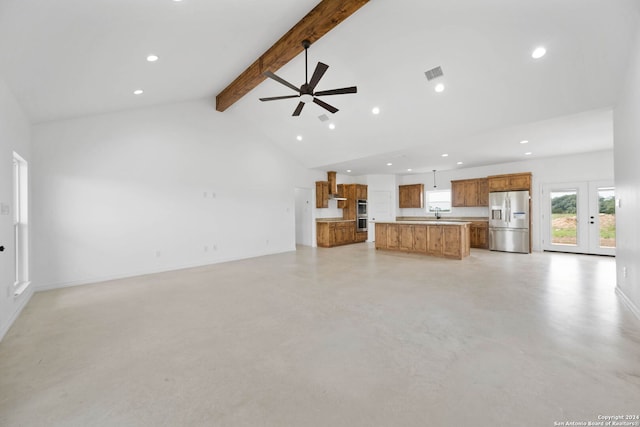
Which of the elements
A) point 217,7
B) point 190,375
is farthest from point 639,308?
point 217,7

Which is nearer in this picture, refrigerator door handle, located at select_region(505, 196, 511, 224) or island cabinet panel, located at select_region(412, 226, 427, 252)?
island cabinet panel, located at select_region(412, 226, 427, 252)

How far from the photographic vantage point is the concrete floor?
1.62 m

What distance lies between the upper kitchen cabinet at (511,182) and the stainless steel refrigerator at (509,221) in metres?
0.19

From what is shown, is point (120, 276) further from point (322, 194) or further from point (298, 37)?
point (322, 194)

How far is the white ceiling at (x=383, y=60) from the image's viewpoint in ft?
8.79

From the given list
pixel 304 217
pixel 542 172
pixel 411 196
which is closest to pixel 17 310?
pixel 304 217

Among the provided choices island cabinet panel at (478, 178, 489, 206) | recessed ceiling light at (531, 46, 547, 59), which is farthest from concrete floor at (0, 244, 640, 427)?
island cabinet panel at (478, 178, 489, 206)

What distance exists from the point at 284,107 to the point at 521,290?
218 inches

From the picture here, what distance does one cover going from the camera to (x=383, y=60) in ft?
13.8

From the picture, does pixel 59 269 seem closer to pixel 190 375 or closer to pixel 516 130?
pixel 190 375

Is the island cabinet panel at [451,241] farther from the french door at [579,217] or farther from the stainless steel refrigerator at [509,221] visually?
the french door at [579,217]

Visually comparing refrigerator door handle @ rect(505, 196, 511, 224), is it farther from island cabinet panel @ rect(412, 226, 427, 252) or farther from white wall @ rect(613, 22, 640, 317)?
white wall @ rect(613, 22, 640, 317)

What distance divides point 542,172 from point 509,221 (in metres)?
1.60

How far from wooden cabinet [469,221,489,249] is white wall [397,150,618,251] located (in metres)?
0.63
